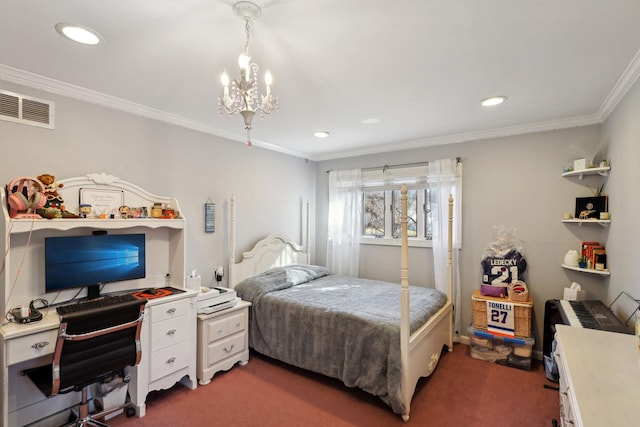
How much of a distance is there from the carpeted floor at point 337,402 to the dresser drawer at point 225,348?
0.58ft

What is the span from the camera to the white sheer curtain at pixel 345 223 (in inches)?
172

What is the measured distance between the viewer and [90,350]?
1.86 metres

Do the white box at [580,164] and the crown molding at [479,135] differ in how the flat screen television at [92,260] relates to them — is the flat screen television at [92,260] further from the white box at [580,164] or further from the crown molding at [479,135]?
the white box at [580,164]

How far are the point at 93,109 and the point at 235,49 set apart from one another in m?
1.51

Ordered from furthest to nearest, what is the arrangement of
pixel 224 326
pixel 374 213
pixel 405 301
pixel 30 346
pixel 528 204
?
1. pixel 374 213
2. pixel 528 204
3. pixel 224 326
4. pixel 405 301
5. pixel 30 346

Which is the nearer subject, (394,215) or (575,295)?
(575,295)

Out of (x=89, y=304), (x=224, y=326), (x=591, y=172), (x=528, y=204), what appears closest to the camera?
Answer: (x=89, y=304)

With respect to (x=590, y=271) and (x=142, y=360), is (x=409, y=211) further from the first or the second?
(x=142, y=360)

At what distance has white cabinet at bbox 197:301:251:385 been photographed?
2.72 m

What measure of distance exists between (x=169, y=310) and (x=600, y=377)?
2641mm

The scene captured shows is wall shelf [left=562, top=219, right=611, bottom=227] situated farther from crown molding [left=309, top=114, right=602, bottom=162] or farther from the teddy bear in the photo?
the teddy bear

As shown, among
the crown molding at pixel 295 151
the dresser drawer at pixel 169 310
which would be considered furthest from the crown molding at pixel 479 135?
the dresser drawer at pixel 169 310

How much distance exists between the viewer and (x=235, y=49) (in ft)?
5.92

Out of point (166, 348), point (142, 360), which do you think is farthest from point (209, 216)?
point (142, 360)
